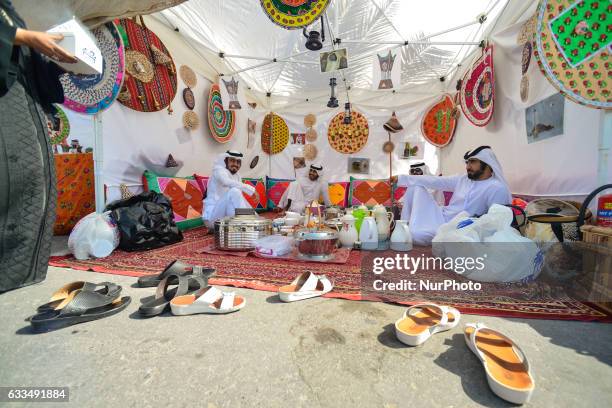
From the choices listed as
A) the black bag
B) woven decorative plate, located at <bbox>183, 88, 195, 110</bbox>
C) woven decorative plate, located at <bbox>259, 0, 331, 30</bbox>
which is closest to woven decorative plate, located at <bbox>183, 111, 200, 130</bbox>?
woven decorative plate, located at <bbox>183, 88, 195, 110</bbox>

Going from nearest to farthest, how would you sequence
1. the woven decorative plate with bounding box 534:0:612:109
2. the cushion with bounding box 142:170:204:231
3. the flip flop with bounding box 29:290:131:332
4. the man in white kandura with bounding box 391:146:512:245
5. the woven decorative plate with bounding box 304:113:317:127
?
the flip flop with bounding box 29:290:131:332 → the woven decorative plate with bounding box 534:0:612:109 → the man in white kandura with bounding box 391:146:512:245 → the cushion with bounding box 142:170:204:231 → the woven decorative plate with bounding box 304:113:317:127

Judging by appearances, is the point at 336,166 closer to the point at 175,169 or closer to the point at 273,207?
the point at 273,207

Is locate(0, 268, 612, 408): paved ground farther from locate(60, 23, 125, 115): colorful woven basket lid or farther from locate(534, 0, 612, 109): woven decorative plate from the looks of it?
locate(60, 23, 125, 115): colorful woven basket lid

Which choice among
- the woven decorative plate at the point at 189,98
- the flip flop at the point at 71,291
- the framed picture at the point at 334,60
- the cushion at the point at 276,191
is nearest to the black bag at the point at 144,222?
the flip flop at the point at 71,291

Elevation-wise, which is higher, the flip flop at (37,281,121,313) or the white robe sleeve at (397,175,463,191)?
the white robe sleeve at (397,175,463,191)

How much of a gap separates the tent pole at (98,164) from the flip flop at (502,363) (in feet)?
10.7

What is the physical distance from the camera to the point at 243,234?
2311mm

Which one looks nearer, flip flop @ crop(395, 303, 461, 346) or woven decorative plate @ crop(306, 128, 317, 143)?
flip flop @ crop(395, 303, 461, 346)

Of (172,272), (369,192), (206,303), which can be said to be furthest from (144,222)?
(369,192)

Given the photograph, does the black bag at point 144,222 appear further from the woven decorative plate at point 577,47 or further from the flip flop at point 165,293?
the woven decorative plate at point 577,47

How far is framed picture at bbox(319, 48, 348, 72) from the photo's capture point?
3.75 metres

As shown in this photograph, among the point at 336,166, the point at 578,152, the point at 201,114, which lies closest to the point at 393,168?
the point at 336,166

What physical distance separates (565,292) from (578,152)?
1525 millimetres

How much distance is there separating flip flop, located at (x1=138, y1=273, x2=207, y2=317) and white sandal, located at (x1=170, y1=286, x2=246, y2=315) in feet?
0.19
